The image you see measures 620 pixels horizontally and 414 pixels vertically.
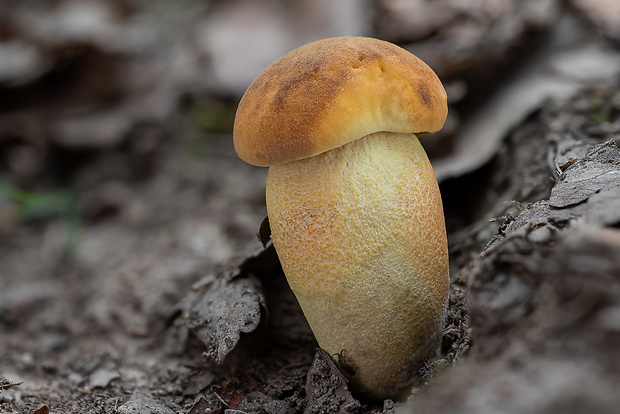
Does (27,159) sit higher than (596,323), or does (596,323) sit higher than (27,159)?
(596,323)

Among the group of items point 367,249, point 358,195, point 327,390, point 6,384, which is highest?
point 358,195

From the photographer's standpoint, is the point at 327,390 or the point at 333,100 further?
the point at 327,390

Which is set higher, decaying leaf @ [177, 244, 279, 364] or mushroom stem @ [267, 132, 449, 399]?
mushroom stem @ [267, 132, 449, 399]

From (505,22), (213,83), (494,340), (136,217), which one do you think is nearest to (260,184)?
(136,217)

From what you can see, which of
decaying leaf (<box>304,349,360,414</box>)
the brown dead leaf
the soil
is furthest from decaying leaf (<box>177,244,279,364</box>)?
the brown dead leaf

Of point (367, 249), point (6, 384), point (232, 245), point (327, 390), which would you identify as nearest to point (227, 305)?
point (327, 390)

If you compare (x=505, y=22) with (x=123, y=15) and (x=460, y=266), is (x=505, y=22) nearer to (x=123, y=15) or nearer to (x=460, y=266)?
(x=460, y=266)

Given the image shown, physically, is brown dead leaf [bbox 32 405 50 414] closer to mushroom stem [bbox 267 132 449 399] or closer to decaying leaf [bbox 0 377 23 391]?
decaying leaf [bbox 0 377 23 391]

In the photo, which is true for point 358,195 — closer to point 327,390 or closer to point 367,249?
point 367,249
